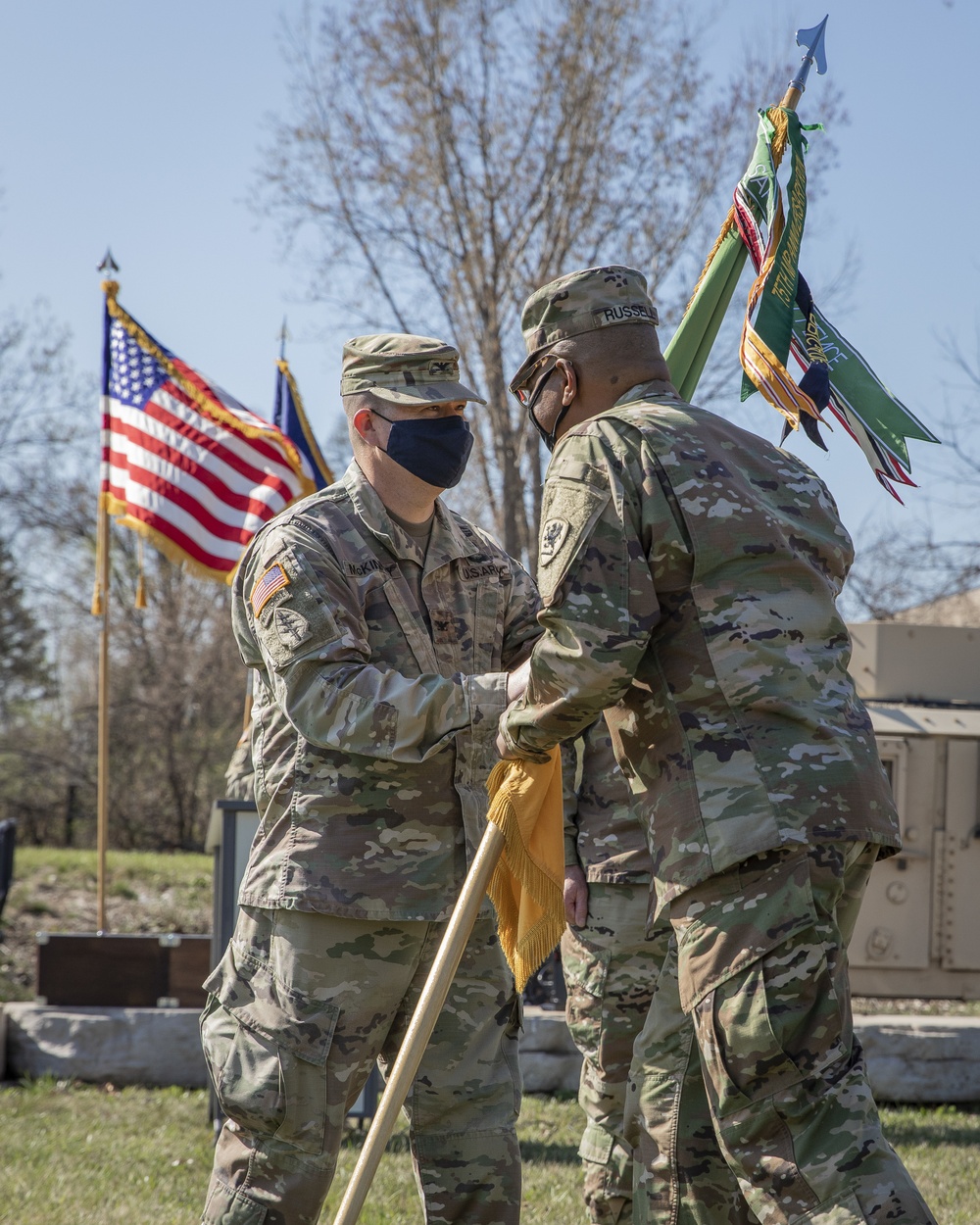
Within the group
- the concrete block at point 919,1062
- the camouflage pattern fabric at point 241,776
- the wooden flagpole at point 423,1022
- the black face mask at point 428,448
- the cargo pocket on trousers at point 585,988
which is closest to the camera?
the wooden flagpole at point 423,1022

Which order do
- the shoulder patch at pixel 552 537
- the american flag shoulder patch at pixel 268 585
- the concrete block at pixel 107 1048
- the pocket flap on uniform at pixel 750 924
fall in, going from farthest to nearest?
the concrete block at pixel 107 1048, the american flag shoulder patch at pixel 268 585, the shoulder patch at pixel 552 537, the pocket flap on uniform at pixel 750 924

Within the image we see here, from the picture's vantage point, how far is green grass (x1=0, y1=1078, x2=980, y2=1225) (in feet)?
14.6

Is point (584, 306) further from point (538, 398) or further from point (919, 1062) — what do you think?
point (919, 1062)

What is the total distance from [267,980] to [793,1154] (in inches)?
50.4

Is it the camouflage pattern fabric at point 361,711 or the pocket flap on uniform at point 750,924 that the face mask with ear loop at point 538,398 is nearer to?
the camouflage pattern fabric at point 361,711

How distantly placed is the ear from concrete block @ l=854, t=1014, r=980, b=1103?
178 inches

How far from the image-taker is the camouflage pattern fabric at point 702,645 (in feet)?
8.12

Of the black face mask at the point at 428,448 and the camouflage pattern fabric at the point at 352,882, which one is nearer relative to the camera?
the camouflage pattern fabric at the point at 352,882

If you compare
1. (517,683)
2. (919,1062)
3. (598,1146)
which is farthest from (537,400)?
(919,1062)

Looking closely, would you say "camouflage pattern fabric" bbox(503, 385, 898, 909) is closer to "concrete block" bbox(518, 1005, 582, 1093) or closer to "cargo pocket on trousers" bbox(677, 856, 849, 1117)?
"cargo pocket on trousers" bbox(677, 856, 849, 1117)

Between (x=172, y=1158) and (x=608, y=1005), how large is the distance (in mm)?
2217

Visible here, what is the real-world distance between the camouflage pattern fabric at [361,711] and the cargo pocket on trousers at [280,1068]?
0.77 ft

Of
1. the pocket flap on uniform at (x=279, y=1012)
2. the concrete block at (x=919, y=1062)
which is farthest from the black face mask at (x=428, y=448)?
the concrete block at (x=919, y=1062)

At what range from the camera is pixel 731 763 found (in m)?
2.49
